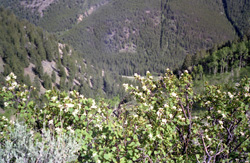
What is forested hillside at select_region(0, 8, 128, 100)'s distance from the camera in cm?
7962

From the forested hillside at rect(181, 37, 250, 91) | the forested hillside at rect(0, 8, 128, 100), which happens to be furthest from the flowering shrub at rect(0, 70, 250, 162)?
the forested hillside at rect(0, 8, 128, 100)

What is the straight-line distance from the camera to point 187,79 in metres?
5.00

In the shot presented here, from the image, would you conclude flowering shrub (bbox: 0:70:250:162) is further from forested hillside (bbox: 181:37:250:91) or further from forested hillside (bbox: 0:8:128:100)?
forested hillside (bbox: 0:8:128:100)

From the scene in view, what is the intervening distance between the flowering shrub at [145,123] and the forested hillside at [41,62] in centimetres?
7421

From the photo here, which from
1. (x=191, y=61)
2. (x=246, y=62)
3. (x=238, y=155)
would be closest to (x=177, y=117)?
(x=238, y=155)

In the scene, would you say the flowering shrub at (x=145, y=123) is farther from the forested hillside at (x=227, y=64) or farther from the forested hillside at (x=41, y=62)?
the forested hillside at (x=41, y=62)

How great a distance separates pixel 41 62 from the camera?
9581 centimetres

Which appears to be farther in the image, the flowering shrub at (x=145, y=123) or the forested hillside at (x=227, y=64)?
the forested hillside at (x=227, y=64)

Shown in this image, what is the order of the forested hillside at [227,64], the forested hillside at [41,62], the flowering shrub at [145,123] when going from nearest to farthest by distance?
the flowering shrub at [145,123] < the forested hillside at [227,64] < the forested hillside at [41,62]

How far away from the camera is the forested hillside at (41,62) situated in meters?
79.6

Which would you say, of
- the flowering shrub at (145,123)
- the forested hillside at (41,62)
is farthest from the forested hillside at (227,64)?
the flowering shrub at (145,123)

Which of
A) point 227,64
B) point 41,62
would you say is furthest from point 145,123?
point 41,62

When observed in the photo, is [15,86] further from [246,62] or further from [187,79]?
[246,62]

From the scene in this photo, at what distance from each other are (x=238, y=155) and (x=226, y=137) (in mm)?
527
